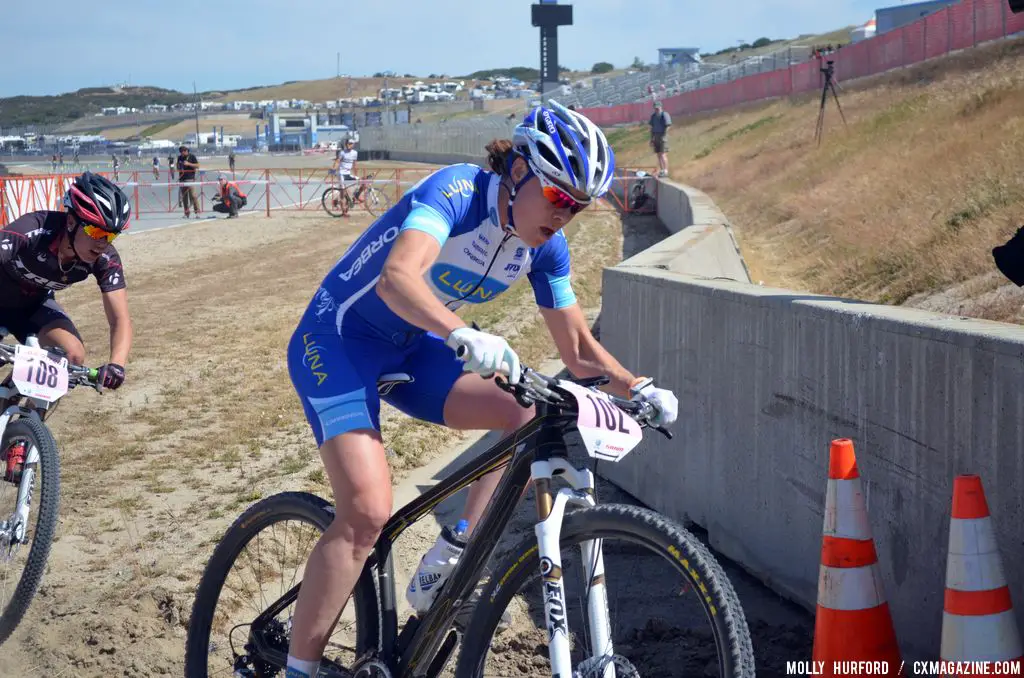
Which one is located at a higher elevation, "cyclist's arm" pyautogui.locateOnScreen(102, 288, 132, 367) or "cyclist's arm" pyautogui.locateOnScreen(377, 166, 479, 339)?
"cyclist's arm" pyautogui.locateOnScreen(377, 166, 479, 339)

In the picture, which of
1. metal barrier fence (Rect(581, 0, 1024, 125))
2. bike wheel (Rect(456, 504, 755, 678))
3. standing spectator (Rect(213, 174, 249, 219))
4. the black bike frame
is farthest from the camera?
metal barrier fence (Rect(581, 0, 1024, 125))

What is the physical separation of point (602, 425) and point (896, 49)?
40.4 metres

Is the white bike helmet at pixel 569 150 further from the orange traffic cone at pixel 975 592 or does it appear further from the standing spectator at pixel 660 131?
the standing spectator at pixel 660 131

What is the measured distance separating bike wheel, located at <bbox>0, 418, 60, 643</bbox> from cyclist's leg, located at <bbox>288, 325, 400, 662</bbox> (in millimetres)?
2151

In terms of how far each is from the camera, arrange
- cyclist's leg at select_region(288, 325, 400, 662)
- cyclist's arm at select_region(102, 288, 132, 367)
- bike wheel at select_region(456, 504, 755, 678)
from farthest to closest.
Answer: cyclist's arm at select_region(102, 288, 132, 367), cyclist's leg at select_region(288, 325, 400, 662), bike wheel at select_region(456, 504, 755, 678)

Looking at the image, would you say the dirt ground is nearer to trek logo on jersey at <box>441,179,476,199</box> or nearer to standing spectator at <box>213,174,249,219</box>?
trek logo on jersey at <box>441,179,476,199</box>

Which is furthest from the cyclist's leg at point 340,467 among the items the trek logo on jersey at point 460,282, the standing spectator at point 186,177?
the standing spectator at point 186,177

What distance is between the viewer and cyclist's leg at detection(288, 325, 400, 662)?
150 inches

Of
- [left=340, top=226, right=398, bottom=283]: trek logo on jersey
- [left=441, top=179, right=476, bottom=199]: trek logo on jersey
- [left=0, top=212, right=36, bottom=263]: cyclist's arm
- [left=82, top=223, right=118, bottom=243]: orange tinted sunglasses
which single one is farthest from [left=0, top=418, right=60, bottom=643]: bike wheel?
[left=441, top=179, right=476, bottom=199]: trek logo on jersey

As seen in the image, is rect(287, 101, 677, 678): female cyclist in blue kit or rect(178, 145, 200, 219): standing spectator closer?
rect(287, 101, 677, 678): female cyclist in blue kit

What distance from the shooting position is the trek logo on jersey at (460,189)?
3.82 metres

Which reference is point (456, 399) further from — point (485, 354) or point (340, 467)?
point (485, 354)

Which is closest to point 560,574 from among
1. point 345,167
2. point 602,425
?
point 602,425

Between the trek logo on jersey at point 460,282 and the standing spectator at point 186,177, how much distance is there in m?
30.2
